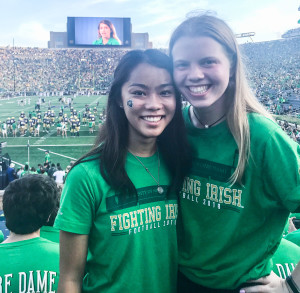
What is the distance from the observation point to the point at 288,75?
140 feet

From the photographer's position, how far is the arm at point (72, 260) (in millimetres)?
1528

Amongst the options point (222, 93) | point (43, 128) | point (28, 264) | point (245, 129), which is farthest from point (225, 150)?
point (43, 128)

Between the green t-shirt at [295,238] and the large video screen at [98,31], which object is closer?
the green t-shirt at [295,238]

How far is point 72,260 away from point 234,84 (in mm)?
1090

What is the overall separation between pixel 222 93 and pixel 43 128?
815 inches

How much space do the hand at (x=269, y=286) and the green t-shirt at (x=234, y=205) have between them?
0.14ft

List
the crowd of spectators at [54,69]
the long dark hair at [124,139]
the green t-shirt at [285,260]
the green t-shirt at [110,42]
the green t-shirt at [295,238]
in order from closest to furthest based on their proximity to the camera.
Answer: the long dark hair at [124,139] → the green t-shirt at [285,260] → the green t-shirt at [295,238] → the green t-shirt at [110,42] → the crowd of spectators at [54,69]

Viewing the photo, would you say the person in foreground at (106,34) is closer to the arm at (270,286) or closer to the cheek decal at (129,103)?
the cheek decal at (129,103)

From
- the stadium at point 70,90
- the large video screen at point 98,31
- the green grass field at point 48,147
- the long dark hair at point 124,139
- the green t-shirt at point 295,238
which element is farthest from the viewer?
the large video screen at point 98,31

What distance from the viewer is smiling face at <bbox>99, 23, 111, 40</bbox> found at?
1922 inches

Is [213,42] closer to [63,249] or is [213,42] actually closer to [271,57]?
[63,249]

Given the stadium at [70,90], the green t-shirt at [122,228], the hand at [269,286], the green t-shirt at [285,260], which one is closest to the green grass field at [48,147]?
the stadium at [70,90]

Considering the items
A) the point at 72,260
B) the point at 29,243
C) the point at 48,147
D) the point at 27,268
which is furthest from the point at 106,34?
the point at 72,260

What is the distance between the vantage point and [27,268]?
2.00 m
